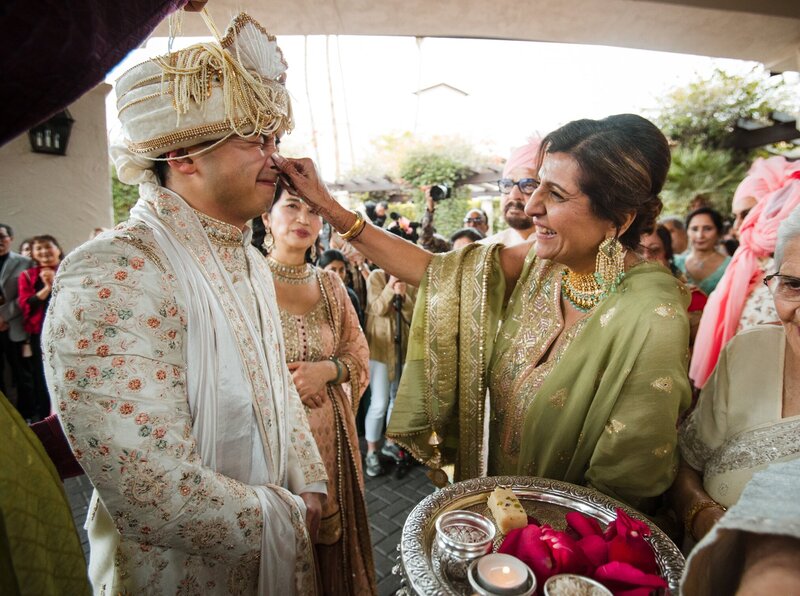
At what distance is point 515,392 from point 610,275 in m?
0.59

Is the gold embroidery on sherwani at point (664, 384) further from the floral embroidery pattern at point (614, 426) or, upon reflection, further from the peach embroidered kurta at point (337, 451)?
the peach embroidered kurta at point (337, 451)

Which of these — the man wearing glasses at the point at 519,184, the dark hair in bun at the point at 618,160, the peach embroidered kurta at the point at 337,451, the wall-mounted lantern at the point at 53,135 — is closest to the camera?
the dark hair in bun at the point at 618,160

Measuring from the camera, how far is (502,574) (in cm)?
91

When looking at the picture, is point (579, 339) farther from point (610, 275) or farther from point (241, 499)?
point (241, 499)

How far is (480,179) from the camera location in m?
12.8

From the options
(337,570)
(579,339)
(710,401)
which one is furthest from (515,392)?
(337,570)

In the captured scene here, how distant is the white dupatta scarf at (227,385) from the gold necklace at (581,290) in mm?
1227

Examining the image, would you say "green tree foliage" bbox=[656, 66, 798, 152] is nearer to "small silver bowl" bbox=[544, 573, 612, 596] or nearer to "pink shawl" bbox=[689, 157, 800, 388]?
"pink shawl" bbox=[689, 157, 800, 388]

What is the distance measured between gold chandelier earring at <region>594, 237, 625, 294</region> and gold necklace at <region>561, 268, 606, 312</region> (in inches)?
1.8

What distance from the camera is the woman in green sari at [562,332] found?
147 cm

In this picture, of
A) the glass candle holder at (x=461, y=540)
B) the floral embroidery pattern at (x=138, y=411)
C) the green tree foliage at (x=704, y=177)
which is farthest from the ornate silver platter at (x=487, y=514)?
the green tree foliage at (x=704, y=177)

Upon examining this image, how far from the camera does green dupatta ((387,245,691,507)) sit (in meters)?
1.45

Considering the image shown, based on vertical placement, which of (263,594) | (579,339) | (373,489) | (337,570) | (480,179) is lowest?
(373,489)

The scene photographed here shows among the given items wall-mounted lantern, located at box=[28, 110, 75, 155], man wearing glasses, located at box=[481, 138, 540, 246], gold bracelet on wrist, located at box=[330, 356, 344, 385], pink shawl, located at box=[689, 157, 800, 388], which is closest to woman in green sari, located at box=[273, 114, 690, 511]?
gold bracelet on wrist, located at box=[330, 356, 344, 385]
